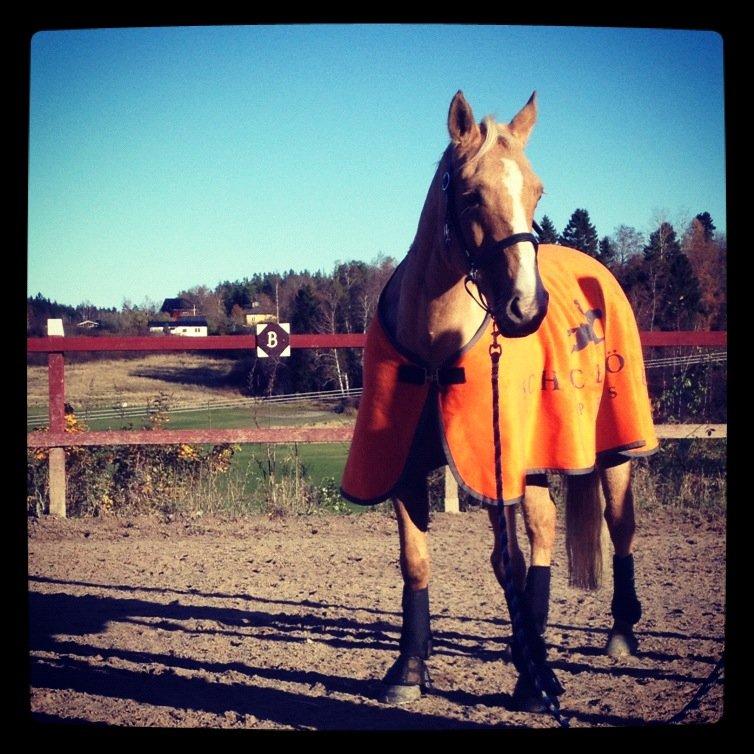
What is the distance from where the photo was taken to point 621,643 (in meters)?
2.90

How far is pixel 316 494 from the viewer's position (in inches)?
217

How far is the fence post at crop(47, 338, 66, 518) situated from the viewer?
16.4 ft

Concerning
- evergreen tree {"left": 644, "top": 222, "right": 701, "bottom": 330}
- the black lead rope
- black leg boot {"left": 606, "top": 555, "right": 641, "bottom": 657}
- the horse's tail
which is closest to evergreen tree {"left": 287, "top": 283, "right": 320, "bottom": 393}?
evergreen tree {"left": 644, "top": 222, "right": 701, "bottom": 330}

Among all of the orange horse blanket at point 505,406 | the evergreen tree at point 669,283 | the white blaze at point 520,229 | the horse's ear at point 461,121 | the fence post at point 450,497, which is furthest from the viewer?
the fence post at point 450,497

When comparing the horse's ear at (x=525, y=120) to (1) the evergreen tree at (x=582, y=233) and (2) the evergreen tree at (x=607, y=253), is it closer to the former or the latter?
(1) the evergreen tree at (x=582, y=233)

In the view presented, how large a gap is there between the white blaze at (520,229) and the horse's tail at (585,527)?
1449mm

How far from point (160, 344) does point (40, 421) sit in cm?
108

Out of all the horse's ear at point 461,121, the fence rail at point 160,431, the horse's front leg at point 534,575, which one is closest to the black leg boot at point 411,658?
the horse's front leg at point 534,575

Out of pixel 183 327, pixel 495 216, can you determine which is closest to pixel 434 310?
pixel 495 216

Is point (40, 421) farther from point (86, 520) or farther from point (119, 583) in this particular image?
point (119, 583)

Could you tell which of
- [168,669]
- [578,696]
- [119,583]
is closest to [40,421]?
[119,583]

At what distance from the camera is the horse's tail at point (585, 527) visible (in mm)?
3184

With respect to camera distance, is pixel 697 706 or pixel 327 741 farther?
pixel 697 706

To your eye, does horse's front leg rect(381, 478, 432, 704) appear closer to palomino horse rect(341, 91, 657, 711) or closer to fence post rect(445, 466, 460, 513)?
palomino horse rect(341, 91, 657, 711)
